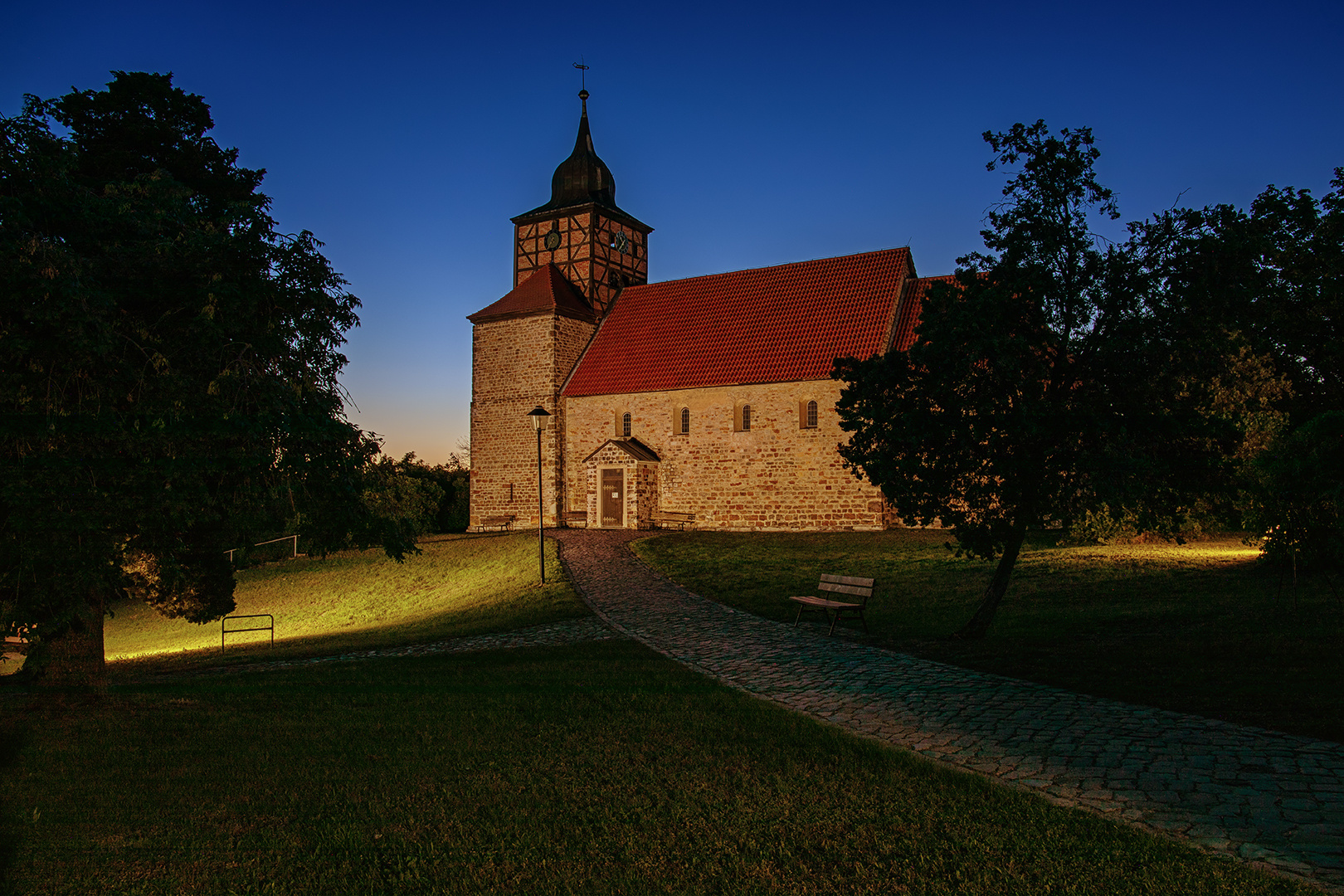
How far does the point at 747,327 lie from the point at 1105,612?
2065cm

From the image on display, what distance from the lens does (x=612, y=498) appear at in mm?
33000

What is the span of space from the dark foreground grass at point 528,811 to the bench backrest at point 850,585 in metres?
5.35

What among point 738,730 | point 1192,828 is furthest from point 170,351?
point 1192,828

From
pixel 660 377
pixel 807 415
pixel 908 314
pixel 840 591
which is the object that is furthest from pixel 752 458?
pixel 840 591

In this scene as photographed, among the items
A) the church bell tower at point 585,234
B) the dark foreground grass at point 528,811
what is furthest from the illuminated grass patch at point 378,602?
the church bell tower at point 585,234

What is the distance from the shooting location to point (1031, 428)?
10.6 metres

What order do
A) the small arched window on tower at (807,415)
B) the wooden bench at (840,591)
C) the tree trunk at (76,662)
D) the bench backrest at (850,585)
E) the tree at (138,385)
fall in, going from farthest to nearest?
the small arched window on tower at (807,415) < the bench backrest at (850,585) < the wooden bench at (840,591) < the tree trunk at (76,662) < the tree at (138,385)

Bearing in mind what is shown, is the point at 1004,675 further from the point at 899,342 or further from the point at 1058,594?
the point at 899,342

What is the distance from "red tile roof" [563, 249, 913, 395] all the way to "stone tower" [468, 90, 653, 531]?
1.50m

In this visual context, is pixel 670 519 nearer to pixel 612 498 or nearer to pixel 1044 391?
pixel 612 498

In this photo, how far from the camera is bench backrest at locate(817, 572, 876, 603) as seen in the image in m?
14.0

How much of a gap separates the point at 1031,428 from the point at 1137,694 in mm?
3336

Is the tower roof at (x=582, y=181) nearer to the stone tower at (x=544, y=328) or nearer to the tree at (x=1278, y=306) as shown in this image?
the stone tower at (x=544, y=328)

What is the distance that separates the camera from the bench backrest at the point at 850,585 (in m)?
14.0
